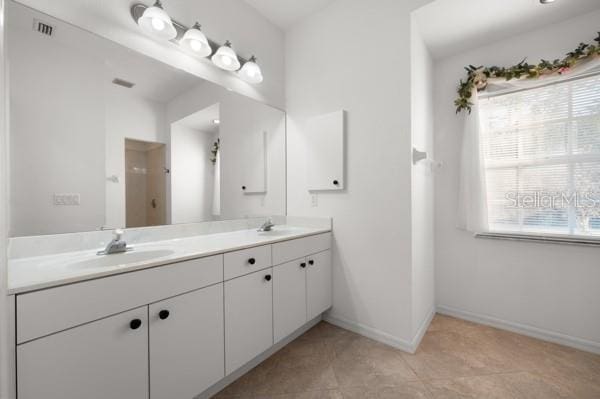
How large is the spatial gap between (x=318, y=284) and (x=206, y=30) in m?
2.11

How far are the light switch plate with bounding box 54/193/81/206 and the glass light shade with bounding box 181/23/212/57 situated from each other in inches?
45.5

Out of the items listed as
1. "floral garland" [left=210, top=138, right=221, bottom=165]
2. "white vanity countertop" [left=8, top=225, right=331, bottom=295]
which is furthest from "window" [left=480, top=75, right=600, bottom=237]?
"floral garland" [left=210, top=138, right=221, bottom=165]

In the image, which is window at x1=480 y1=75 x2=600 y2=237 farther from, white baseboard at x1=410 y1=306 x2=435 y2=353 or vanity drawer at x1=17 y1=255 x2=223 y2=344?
vanity drawer at x1=17 y1=255 x2=223 y2=344

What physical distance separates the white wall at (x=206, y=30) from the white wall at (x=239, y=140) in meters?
0.10

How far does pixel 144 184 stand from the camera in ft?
5.35

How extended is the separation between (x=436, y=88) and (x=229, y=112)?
6.49ft

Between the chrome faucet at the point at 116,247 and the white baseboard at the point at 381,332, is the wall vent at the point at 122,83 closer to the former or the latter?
the chrome faucet at the point at 116,247

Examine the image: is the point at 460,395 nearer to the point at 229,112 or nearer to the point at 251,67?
the point at 229,112

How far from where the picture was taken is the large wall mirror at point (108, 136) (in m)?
1.21

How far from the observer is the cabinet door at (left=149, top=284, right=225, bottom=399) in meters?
1.11

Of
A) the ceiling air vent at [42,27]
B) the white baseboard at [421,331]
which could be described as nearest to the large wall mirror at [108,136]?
the ceiling air vent at [42,27]

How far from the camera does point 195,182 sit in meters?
1.92

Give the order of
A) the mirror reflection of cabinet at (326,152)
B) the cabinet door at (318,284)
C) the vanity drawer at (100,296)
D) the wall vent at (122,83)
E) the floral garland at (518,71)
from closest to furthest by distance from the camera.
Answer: the vanity drawer at (100,296)
the wall vent at (122,83)
the floral garland at (518,71)
the cabinet door at (318,284)
the mirror reflection of cabinet at (326,152)

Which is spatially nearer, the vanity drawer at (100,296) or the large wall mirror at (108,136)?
the vanity drawer at (100,296)
